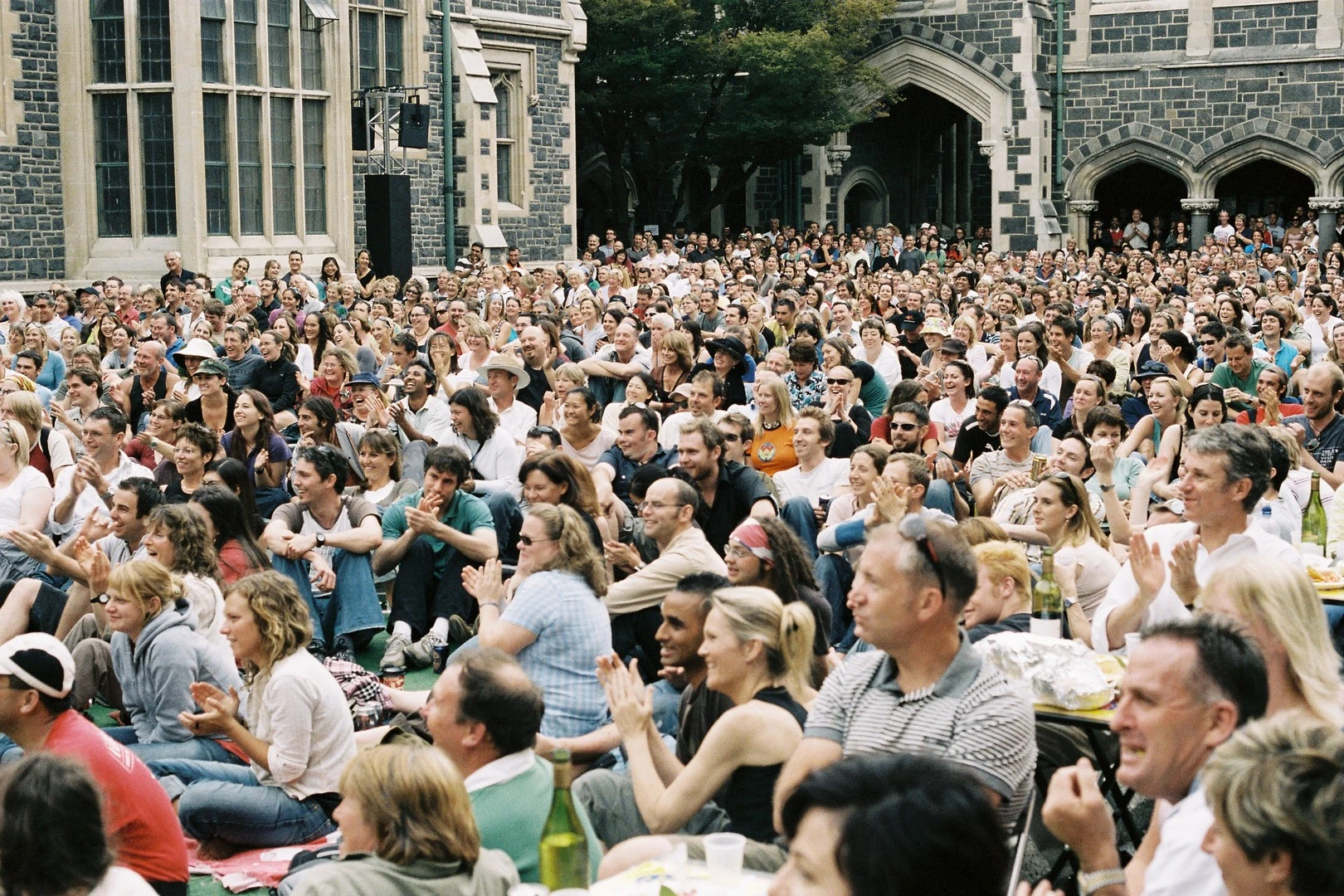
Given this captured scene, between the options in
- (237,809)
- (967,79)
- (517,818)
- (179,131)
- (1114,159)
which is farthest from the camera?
(1114,159)

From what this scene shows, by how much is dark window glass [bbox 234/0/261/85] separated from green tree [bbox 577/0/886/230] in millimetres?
9021

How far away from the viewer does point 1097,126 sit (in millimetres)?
33062

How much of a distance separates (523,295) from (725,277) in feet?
19.2

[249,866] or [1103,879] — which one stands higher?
[1103,879]

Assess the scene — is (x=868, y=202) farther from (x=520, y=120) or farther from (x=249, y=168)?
(x=249, y=168)

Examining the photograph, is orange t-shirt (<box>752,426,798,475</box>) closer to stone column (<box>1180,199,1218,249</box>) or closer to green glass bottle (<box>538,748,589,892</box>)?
green glass bottle (<box>538,748,589,892</box>)

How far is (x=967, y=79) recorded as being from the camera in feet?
108

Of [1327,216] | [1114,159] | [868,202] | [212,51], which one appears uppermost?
[212,51]

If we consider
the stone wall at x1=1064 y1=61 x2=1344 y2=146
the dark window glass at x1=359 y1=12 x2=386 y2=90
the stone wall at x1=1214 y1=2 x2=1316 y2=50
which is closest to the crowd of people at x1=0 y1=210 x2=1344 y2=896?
the dark window glass at x1=359 y1=12 x2=386 y2=90

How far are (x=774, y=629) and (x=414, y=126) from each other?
58.9 ft

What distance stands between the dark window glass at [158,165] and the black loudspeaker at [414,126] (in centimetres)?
289

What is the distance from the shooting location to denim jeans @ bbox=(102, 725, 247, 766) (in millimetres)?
6172

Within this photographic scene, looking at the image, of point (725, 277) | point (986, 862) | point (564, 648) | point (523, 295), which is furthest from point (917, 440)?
point (725, 277)

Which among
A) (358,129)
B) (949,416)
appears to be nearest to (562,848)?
(949,416)
